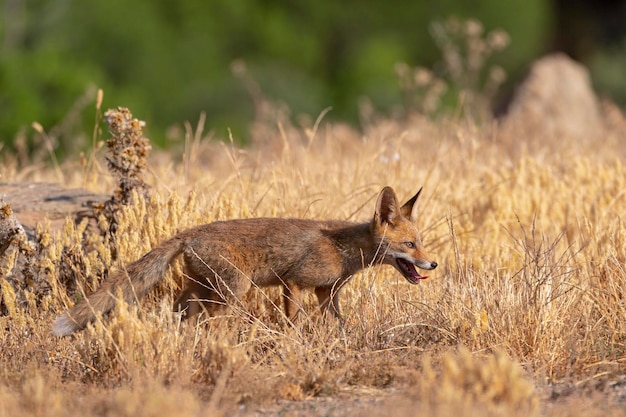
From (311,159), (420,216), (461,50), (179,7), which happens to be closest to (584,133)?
(311,159)

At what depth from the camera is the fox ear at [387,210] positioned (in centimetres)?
659

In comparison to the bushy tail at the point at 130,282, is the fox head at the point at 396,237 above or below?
above

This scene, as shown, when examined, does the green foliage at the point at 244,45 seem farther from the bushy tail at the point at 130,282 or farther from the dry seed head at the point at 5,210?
the bushy tail at the point at 130,282

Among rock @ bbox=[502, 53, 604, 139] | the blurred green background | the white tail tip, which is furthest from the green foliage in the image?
the white tail tip

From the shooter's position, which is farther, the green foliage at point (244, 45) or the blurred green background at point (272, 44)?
the green foliage at point (244, 45)

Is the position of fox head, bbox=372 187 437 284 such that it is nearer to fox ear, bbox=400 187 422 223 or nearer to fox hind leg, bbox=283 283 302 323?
fox ear, bbox=400 187 422 223

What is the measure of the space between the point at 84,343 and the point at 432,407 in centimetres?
207

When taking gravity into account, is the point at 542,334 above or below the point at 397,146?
below

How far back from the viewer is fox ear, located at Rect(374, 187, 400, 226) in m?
6.59

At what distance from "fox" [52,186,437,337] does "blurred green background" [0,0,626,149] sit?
2123 cm

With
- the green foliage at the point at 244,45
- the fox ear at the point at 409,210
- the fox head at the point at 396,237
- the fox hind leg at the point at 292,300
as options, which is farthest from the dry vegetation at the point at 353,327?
the green foliage at the point at 244,45

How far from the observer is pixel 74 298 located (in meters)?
6.82

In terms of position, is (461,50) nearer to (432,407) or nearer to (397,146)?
(397,146)

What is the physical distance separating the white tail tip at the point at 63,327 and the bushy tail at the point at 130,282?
0.8 inches
